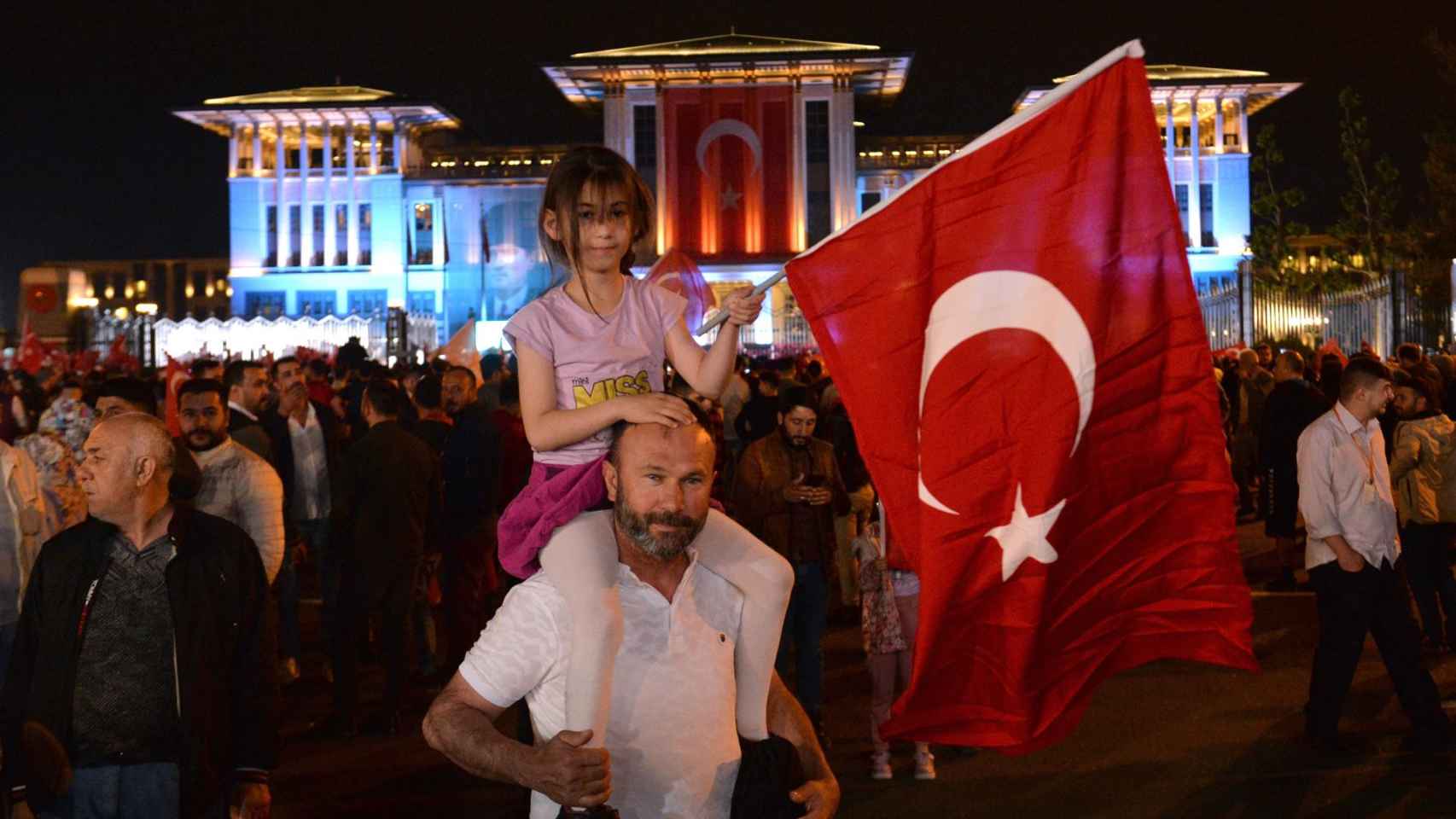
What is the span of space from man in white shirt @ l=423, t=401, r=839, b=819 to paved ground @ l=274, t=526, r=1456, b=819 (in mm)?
3549

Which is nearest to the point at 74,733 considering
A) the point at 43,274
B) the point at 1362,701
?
the point at 1362,701

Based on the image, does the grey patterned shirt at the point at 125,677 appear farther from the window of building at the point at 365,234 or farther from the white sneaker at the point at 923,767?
the window of building at the point at 365,234

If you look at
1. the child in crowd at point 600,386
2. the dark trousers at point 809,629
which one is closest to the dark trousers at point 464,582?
the dark trousers at point 809,629

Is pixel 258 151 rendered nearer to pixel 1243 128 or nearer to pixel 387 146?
pixel 387 146

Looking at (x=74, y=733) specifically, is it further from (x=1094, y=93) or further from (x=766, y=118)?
(x=766, y=118)

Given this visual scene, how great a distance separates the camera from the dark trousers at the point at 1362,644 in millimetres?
7086

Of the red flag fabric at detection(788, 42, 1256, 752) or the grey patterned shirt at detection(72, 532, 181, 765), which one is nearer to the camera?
the red flag fabric at detection(788, 42, 1256, 752)

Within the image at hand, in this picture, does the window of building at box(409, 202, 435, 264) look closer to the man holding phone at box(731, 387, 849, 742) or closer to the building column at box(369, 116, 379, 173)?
the building column at box(369, 116, 379, 173)

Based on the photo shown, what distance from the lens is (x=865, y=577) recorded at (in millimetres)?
7070

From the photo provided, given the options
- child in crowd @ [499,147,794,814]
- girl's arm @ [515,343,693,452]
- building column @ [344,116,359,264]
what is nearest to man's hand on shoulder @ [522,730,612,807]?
child in crowd @ [499,147,794,814]

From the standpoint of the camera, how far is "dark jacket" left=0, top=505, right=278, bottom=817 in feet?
12.6

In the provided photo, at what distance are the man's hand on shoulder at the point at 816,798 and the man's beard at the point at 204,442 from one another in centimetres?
491

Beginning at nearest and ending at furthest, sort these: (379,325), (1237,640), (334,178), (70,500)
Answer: (1237,640)
(70,500)
(379,325)
(334,178)

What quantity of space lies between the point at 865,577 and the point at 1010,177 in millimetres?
3553
